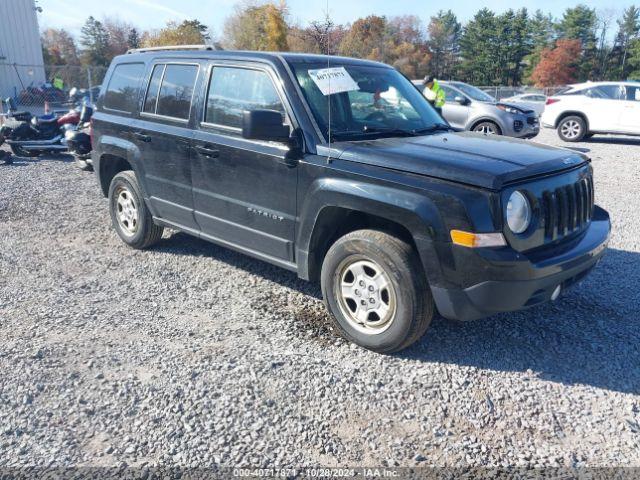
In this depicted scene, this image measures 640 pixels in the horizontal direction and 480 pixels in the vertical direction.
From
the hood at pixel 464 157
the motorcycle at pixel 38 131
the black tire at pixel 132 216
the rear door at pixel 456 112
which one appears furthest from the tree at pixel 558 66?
the hood at pixel 464 157

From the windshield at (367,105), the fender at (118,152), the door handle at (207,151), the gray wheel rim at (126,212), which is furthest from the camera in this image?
the gray wheel rim at (126,212)

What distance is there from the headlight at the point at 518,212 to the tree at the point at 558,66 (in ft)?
205

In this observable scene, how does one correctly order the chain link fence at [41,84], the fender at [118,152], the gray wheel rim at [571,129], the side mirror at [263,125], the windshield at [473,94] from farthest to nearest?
the chain link fence at [41,84]
the gray wheel rim at [571,129]
the windshield at [473,94]
the fender at [118,152]
the side mirror at [263,125]

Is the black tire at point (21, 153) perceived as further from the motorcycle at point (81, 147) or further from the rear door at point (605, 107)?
the rear door at point (605, 107)

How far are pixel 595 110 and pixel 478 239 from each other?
1377 centimetres

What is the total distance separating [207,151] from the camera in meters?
4.41

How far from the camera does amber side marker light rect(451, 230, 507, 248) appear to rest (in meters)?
3.05

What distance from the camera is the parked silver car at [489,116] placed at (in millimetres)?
12555

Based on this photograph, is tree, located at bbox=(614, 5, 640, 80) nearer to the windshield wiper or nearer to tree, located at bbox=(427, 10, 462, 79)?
tree, located at bbox=(427, 10, 462, 79)

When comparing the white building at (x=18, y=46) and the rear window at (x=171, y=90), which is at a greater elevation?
the white building at (x=18, y=46)

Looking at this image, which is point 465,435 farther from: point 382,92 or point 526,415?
point 382,92

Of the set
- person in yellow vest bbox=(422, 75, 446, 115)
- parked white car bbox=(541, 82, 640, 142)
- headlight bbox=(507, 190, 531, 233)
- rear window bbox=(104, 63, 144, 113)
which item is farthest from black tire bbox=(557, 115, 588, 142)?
headlight bbox=(507, 190, 531, 233)

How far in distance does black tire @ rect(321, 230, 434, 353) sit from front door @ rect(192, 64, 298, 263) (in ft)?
1.57

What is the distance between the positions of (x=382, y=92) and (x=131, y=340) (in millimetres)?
2776
